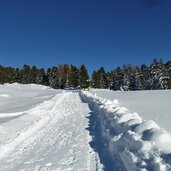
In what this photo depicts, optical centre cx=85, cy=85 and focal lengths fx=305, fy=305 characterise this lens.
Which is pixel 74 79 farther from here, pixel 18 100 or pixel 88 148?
pixel 88 148

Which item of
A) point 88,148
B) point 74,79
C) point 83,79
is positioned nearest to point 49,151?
point 88,148

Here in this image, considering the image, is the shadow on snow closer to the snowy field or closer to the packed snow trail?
the snowy field

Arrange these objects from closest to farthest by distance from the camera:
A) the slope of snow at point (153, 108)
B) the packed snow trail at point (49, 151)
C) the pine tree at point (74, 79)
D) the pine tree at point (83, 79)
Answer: the packed snow trail at point (49, 151) < the slope of snow at point (153, 108) < the pine tree at point (83, 79) < the pine tree at point (74, 79)

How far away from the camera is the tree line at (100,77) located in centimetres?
6931

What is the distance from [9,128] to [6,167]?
4.71 metres

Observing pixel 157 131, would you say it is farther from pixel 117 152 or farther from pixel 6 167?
pixel 6 167

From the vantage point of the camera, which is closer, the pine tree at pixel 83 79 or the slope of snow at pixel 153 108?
the slope of snow at pixel 153 108

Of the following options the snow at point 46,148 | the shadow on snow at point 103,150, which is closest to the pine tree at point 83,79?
the snow at point 46,148

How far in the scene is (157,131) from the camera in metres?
6.93

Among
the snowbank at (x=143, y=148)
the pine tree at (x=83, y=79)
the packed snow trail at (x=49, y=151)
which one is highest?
the pine tree at (x=83, y=79)

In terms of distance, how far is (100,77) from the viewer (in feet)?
321

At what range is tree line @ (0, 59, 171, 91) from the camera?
227ft

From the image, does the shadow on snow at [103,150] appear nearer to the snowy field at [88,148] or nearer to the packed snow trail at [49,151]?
the snowy field at [88,148]

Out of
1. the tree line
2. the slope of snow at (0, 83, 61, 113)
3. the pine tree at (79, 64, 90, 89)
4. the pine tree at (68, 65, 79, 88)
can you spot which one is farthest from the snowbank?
the pine tree at (68, 65, 79, 88)
